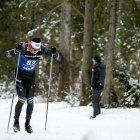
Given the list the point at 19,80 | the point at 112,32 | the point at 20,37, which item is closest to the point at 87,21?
the point at 112,32

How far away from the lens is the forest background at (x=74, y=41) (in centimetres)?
1686

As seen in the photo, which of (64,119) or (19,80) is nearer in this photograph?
(19,80)

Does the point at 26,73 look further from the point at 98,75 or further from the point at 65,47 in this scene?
the point at 65,47

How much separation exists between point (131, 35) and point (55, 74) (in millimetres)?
4456

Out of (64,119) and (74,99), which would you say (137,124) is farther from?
(74,99)

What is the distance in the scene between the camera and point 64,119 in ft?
40.4

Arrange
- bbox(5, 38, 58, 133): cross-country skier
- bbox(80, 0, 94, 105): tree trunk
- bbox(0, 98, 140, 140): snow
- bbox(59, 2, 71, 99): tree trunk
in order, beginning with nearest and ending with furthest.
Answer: bbox(0, 98, 140, 140): snow → bbox(5, 38, 58, 133): cross-country skier → bbox(80, 0, 94, 105): tree trunk → bbox(59, 2, 71, 99): tree trunk

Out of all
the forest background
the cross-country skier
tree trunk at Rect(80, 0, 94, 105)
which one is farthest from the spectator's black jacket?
tree trunk at Rect(80, 0, 94, 105)

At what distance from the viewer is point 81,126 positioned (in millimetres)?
11438

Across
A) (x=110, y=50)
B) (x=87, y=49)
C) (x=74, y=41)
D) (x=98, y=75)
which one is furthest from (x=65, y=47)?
(x=98, y=75)

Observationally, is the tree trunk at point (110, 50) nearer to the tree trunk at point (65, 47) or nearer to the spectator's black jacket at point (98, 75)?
the spectator's black jacket at point (98, 75)

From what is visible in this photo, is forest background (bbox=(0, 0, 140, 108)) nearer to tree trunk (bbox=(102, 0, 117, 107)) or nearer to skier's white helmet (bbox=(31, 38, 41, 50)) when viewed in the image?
tree trunk (bbox=(102, 0, 117, 107))

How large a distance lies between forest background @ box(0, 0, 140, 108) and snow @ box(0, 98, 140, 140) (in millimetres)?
3352

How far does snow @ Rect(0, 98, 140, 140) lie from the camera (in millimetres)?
10312
